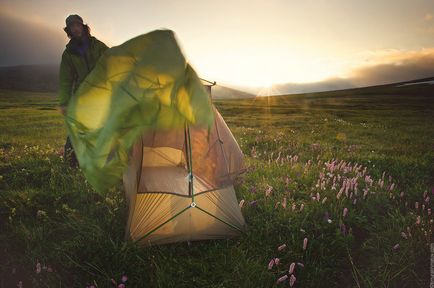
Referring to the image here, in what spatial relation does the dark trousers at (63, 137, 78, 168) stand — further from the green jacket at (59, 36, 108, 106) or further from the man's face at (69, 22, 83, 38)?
the man's face at (69, 22, 83, 38)

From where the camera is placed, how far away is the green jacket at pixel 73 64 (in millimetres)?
6977

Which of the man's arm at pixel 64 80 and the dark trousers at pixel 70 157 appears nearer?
the man's arm at pixel 64 80

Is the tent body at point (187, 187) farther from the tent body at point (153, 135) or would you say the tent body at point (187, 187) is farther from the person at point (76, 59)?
the person at point (76, 59)

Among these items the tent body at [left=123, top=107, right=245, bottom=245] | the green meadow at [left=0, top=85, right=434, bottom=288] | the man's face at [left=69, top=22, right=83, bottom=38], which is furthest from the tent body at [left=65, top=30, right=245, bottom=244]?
the man's face at [left=69, top=22, right=83, bottom=38]

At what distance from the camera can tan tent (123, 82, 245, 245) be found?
15.0 feet

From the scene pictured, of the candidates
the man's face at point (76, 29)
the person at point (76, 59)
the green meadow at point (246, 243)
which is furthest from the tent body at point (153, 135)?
the person at point (76, 59)

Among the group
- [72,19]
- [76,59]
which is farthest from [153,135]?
[72,19]

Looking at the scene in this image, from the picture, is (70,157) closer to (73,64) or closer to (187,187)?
(73,64)

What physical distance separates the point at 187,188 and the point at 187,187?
0.07 feet

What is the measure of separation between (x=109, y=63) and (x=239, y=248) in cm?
322

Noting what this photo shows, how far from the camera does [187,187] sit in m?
4.70

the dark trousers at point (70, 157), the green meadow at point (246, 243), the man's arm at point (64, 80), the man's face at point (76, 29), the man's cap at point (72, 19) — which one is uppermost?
the man's cap at point (72, 19)

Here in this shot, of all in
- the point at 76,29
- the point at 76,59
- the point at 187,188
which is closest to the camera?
the point at 187,188

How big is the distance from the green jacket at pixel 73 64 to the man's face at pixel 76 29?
12.9 inches
